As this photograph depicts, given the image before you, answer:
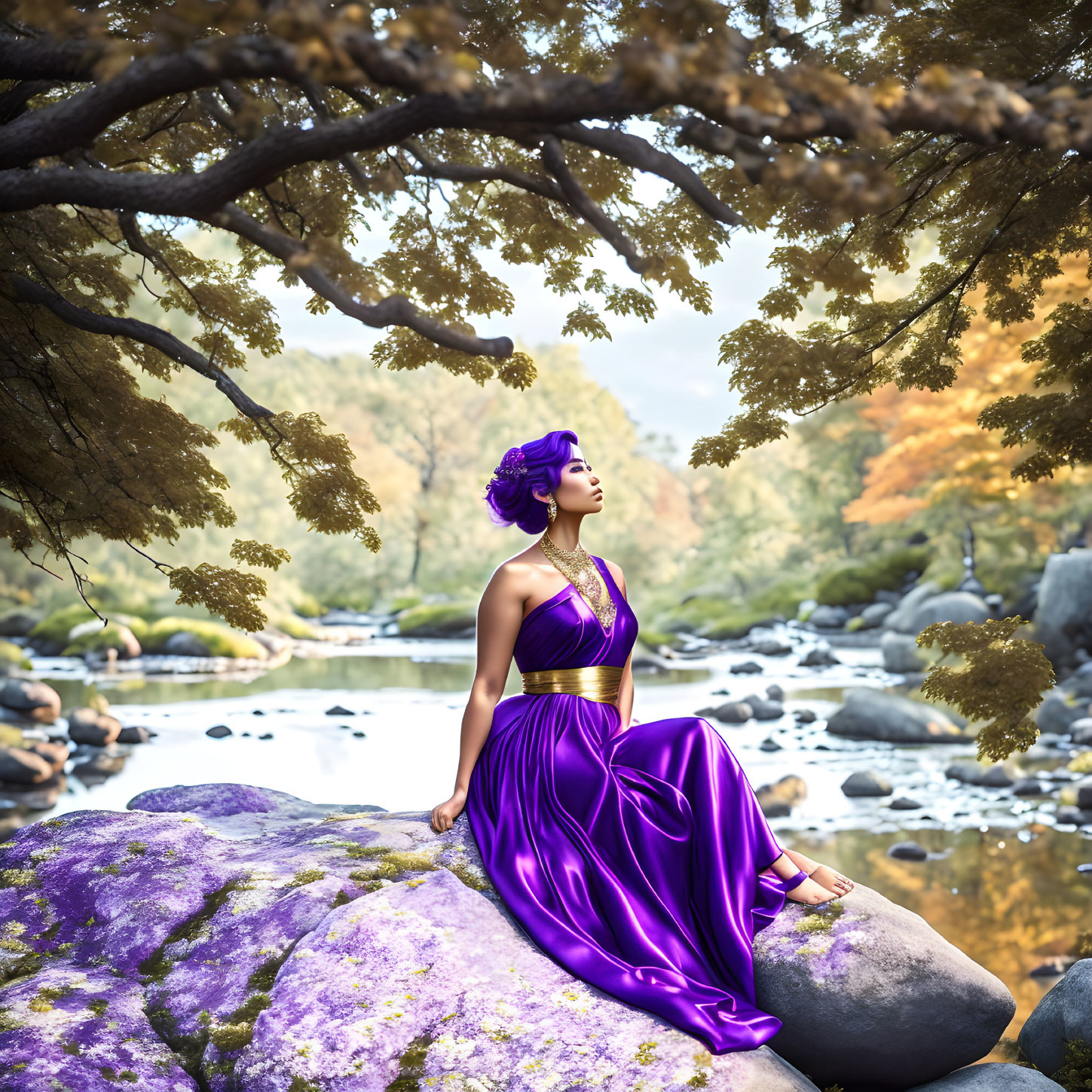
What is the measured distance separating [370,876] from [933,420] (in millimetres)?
15661

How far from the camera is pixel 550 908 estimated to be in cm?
353

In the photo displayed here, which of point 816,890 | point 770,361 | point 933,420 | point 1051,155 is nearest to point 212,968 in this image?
point 816,890

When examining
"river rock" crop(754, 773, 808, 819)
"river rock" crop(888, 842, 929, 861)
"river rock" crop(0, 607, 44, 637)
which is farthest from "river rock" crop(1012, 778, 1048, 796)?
"river rock" crop(0, 607, 44, 637)

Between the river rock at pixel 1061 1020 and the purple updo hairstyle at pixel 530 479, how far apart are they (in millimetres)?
3049

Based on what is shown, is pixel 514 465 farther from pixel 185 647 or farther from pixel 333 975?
pixel 185 647

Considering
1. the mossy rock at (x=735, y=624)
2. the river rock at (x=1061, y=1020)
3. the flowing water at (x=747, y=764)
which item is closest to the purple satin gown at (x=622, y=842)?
the river rock at (x=1061, y=1020)

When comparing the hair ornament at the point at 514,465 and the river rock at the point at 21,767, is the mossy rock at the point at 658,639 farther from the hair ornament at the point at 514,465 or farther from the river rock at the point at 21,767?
the hair ornament at the point at 514,465

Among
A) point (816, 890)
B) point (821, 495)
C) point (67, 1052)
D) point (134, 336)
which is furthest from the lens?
point (821, 495)

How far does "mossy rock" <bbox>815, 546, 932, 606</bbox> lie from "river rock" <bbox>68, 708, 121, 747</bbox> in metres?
17.1

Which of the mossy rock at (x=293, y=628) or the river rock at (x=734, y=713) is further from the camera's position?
the mossy rock at (x=293, y=628)

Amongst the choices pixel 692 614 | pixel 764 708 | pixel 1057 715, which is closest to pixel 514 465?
pixel 1057 715

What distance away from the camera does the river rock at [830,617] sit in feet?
77.0

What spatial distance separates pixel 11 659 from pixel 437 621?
1025 cm

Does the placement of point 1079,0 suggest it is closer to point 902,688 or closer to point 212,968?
point 212,968
